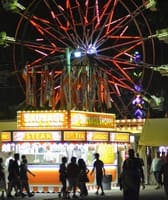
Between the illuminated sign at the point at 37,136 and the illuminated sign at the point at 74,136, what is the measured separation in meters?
0.35

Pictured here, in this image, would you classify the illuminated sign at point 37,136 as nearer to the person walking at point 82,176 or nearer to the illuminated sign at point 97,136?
the illuminated sign at point 97,136

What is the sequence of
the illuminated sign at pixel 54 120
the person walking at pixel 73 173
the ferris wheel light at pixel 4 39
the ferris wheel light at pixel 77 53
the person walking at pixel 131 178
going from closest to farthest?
the person walking at pixel 131 178 < the person walking at pixel 73 173 < the illuminated sign at pixel 54 120 < the ferris wheel light at pixel 77 53 < the ferris wheel light at pixel 4 39

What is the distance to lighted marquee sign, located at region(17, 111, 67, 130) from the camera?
29859 millimetres

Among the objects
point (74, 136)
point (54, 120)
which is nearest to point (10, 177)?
point (74, 136)

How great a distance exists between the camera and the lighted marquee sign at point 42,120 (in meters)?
29.9

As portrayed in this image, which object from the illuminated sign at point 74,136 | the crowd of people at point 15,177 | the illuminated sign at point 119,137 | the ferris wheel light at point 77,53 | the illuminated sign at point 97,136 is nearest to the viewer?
the crowd of people at point 15,177

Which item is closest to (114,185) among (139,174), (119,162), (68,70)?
(119,162)

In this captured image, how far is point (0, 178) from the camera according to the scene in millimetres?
25469

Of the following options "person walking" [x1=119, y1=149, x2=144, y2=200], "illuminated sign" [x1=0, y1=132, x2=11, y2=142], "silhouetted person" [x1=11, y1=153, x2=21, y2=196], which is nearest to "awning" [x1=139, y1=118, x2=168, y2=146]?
"person walking" [x1=119, y1=149, x2=144, y2=200]

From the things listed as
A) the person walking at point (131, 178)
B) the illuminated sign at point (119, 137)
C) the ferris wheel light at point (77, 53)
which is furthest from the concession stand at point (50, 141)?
the person walking at point (131, 178)

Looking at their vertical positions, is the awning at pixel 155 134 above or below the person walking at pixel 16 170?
above

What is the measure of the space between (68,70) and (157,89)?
29110 millimetres

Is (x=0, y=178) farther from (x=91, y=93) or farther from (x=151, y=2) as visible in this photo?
(x=151, y=2)

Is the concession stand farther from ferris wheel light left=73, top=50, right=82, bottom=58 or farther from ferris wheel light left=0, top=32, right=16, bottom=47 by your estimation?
ferris wheel light left=0, top=32, right=16, bottom=47
